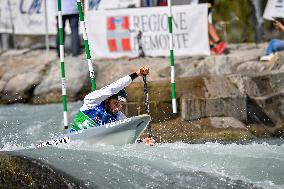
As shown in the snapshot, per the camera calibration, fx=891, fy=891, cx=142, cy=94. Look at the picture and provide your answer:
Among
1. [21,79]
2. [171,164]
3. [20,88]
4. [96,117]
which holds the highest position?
[96,117]

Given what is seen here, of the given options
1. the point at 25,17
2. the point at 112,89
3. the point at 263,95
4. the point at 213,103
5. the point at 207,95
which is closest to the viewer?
the point at 112,89

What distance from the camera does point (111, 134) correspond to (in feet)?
35.8

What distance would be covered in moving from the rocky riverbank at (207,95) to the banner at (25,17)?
11.0 ft

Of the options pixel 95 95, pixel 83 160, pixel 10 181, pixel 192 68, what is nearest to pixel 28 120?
pixel 192 68

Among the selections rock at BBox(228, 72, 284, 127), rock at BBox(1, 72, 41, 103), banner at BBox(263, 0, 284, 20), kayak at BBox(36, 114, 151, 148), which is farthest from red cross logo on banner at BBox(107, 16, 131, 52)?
kayak at BBox(36, 114, 151, 148)

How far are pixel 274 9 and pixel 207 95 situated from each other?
185 inches

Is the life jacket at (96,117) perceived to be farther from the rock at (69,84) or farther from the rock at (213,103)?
the rock at (69,84)

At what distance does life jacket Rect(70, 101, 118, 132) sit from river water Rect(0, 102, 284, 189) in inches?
18.9

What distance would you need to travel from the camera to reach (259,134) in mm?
13320

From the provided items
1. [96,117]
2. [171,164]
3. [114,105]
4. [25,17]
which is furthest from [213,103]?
[25,17]

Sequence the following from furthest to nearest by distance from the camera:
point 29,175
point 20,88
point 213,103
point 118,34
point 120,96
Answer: point 118,34 < point 20,88 < point 213,103 < point 120,96 < point 29,175

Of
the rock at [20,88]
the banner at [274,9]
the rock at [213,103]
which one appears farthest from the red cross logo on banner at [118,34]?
the rock at [213,103]

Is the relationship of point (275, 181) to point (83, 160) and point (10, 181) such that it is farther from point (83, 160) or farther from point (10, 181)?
point (10, 181)

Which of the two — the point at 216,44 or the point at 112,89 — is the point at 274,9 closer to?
the point at 216,44
